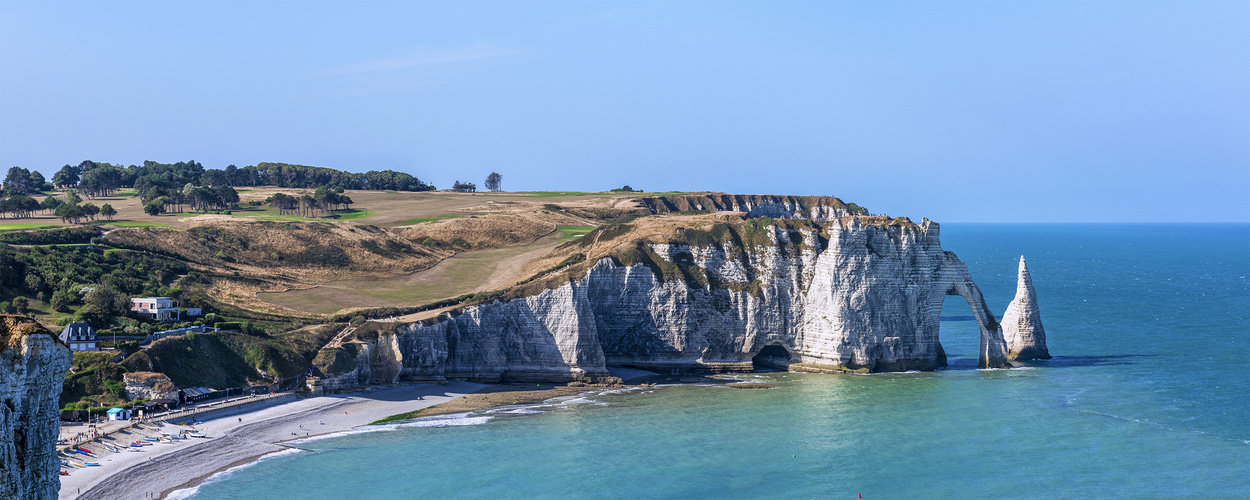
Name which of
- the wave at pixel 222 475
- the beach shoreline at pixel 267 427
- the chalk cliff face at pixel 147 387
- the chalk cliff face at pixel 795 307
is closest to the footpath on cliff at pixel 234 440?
the beach shoreline at pixel 267 427

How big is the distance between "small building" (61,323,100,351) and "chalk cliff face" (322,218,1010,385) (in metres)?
29.5

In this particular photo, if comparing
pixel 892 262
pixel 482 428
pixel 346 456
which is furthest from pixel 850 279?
pixel 346 456

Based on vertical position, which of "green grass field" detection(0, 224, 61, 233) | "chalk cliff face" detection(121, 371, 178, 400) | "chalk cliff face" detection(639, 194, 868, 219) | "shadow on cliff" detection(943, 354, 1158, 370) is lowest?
"shadow on cliff" detection(943, 354, 1158, 370)

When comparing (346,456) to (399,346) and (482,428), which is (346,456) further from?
(399,346)

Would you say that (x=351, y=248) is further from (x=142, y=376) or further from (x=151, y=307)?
(x=142, y=376)

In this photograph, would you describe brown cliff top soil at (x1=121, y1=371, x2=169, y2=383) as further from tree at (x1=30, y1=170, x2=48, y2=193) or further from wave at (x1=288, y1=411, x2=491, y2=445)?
tree at (x1=30, y1=170, x2=48, y2=193)

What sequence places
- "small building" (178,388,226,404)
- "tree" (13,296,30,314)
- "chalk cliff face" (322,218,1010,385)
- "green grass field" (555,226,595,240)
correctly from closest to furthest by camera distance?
"small building" (178,388,226,404) < "tree" (13,296,30,314) < "chalk cliff face" (322,218,1010,385) < "green grass field" (555,226,595,240)

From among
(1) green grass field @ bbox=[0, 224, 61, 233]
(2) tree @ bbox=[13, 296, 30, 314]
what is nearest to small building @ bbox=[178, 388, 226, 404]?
(2) tree @ bbox=[13, 296, 30, 314]

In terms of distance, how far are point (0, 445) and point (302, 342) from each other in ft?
172

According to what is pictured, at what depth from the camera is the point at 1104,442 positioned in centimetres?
5516

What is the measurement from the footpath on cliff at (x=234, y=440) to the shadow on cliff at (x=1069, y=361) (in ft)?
135

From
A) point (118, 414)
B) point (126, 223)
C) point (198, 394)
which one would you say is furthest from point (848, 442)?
point (126, 223)

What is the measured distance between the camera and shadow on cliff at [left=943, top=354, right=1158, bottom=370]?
255ft

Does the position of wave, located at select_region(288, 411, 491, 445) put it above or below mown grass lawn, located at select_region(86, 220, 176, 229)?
below
